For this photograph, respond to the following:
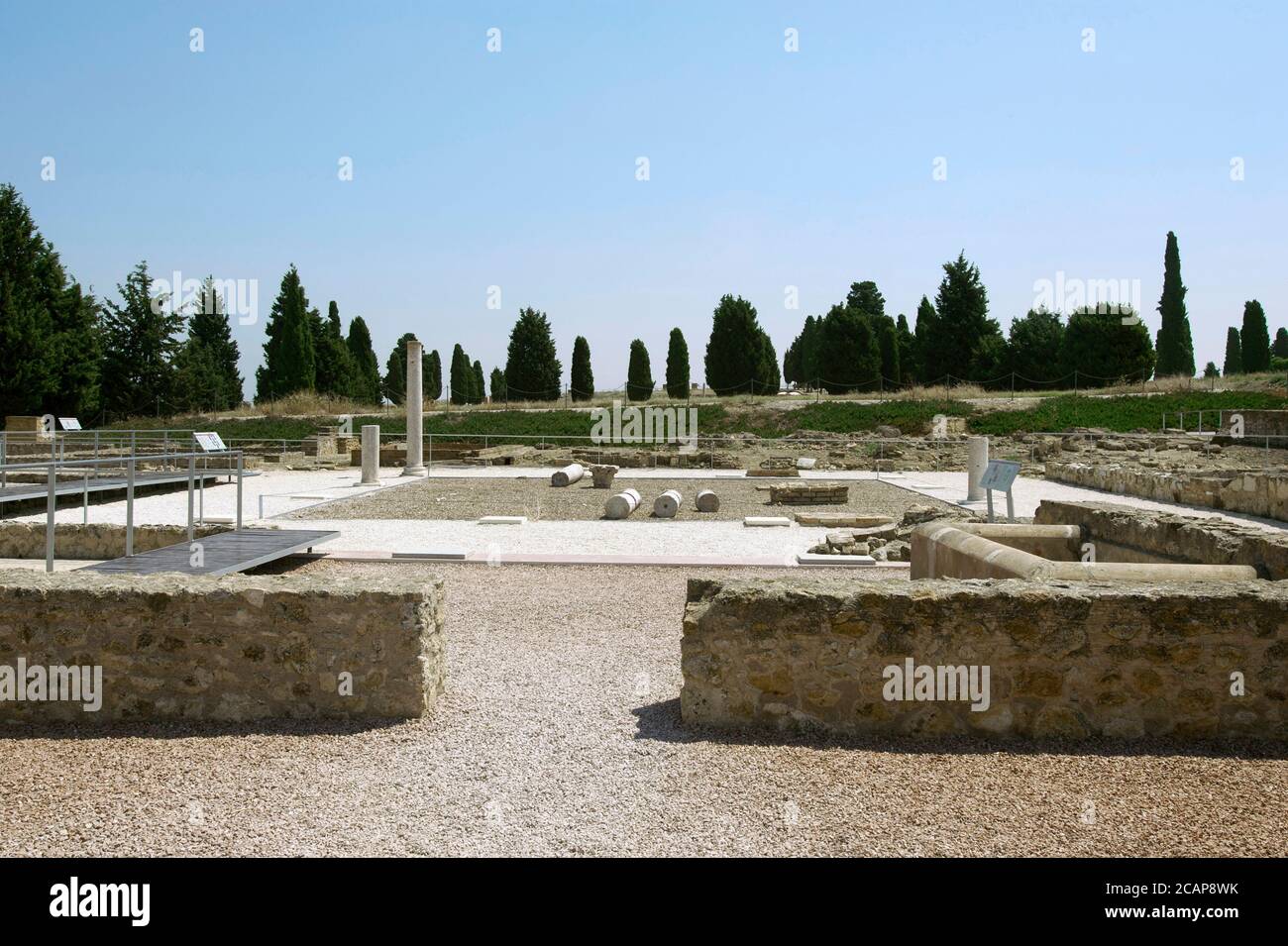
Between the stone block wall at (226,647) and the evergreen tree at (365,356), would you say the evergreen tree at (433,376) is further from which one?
the stone block wall at (226,647)

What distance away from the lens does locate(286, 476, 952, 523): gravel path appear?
16.8m

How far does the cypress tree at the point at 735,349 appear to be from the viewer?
50.8 meters

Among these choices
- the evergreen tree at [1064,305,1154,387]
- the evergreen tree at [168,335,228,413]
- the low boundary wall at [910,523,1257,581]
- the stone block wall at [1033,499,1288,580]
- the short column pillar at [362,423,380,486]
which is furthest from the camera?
the evergreen tree at [168,335,228,413]

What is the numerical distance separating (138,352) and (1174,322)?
5382cm

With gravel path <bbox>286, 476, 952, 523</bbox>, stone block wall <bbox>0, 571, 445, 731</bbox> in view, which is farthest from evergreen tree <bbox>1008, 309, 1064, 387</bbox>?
stone block wall <bbox>0, 571, 445, 731</bbox>

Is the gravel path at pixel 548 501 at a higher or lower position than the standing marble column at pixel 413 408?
lower

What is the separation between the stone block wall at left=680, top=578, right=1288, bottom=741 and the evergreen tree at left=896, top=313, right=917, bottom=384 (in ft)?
167

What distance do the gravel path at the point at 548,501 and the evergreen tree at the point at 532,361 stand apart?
87.2 feet

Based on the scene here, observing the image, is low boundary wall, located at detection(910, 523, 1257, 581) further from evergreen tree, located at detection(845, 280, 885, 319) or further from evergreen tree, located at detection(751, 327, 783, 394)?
evergreen tree, located at detection(845, 280, 885, 319)

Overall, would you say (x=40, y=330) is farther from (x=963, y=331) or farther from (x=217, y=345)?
(x=963, y=331)

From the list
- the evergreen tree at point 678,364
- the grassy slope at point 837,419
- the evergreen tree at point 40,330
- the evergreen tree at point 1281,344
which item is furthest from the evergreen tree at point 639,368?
the evergreen tree at point 1281,344

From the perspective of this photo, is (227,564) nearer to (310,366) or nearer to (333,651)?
(333,651)

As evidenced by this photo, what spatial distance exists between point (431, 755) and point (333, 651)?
0.91 metres

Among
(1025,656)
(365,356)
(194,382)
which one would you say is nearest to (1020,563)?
(1025,656)
